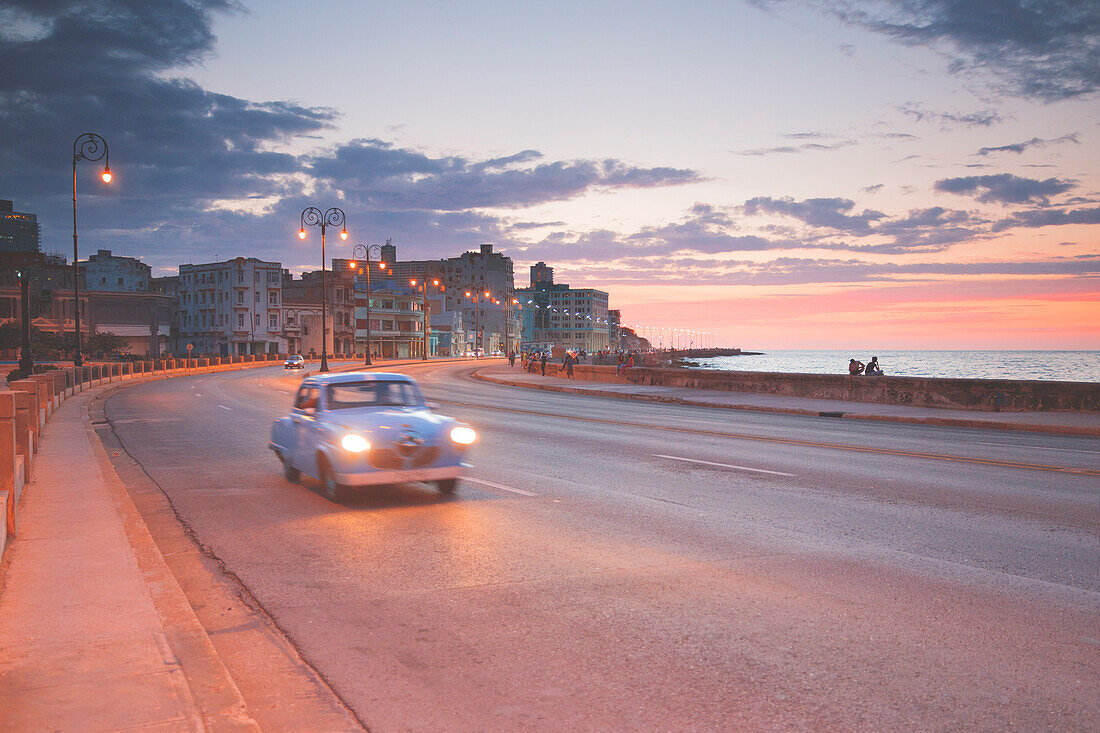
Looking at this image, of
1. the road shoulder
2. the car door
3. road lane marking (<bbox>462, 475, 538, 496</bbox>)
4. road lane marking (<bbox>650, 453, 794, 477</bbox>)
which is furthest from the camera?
road lane marking (<bbox>650, 453, 794, 477</bbox>)

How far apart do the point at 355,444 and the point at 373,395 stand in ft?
4.83

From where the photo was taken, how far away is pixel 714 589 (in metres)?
6.27

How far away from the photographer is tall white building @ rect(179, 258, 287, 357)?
10462 cm

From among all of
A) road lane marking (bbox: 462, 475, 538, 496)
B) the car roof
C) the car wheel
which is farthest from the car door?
road lane marking (bbox: 462, 475, 538, 496)

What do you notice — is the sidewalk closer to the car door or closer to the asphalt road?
the asphalt road

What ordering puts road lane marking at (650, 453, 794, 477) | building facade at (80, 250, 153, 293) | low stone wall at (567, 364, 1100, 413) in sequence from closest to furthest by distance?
road lane marking at (650, 453, 794, 477)
low stone wall at (567, 364, 1100, 413)
building facade at (80, 250, 153, 293)

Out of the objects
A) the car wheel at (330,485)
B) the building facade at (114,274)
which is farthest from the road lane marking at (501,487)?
the building facade at (114,274)

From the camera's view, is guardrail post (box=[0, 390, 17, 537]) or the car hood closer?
guardrail post (box=[0, 390, 17, 537])

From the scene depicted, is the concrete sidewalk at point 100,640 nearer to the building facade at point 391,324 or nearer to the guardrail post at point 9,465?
the guardrail post at point 9,465

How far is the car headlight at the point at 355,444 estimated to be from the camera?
31.7 feet

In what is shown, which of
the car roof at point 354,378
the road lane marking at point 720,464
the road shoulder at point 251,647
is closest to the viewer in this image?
the road shoulder at point 251,647

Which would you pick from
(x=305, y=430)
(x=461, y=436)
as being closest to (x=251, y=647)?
(x=461, y=436)

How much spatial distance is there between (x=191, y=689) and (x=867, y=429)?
18536 millimetres

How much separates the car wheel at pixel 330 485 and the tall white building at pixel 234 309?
101m
